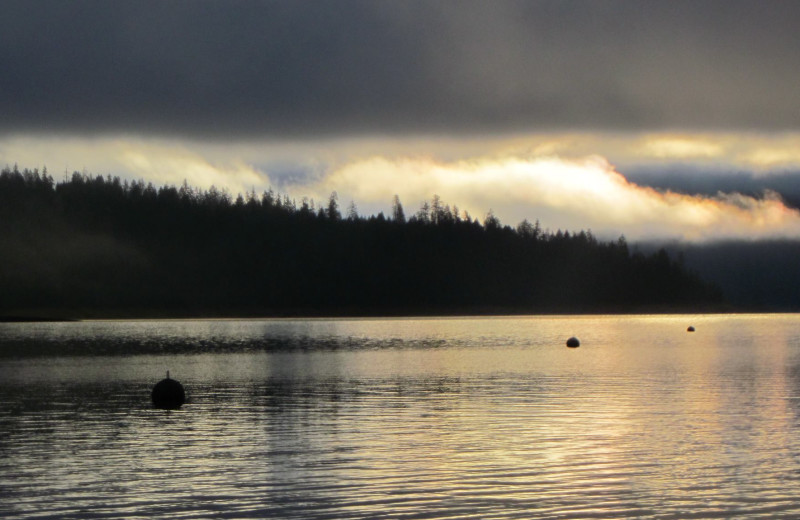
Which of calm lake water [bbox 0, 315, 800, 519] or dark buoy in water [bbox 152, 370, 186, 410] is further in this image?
dark buoy in water [bbox 152, 370, 186, 410]

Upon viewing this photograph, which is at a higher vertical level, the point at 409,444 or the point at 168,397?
the point at 168,397

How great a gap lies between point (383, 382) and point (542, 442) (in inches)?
1356

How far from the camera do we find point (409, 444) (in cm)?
4353

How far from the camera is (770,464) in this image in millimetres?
37594

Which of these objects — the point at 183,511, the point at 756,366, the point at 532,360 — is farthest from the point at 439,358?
the point at 183,511

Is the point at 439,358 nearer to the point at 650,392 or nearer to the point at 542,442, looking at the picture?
the point at 650,392

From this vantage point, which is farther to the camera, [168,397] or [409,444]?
[168,397]

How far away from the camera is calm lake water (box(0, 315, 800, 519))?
104 ft

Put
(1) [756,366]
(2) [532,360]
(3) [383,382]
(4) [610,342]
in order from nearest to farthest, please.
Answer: (3) [383,382] < (1) [756,366] < (2) [532,360] < (4) [610,342]

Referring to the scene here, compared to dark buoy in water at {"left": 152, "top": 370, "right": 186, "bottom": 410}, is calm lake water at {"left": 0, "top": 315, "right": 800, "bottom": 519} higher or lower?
lower

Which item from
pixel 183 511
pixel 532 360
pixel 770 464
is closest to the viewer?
pixel 183 511

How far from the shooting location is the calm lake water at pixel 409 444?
1254 inches

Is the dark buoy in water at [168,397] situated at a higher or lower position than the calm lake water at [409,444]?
higher

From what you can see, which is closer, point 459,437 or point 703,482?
point 703,482
